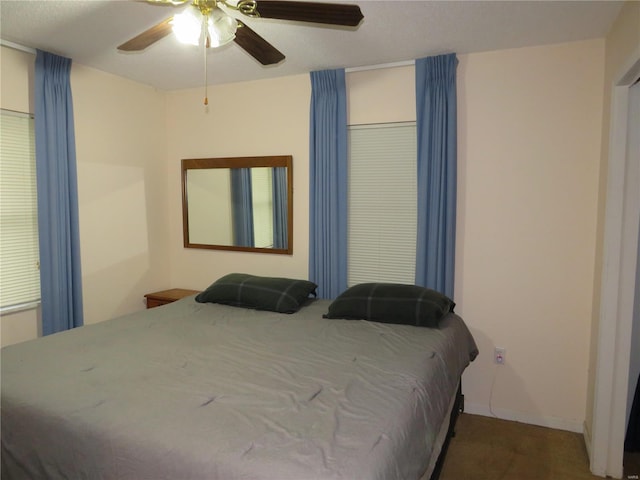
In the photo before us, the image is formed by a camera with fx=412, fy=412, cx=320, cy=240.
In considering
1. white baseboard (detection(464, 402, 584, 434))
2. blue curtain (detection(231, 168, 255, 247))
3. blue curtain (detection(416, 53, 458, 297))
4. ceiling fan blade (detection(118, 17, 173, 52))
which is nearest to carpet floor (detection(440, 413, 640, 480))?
white baseboard (detection(464, 402, 584, 434))

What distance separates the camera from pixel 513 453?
8.16 ft

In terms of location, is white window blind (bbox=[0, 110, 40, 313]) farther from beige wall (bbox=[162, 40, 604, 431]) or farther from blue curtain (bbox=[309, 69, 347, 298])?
beige wall (bbox=[162, 40, 604, 431])

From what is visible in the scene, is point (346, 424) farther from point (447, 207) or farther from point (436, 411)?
point (447, 207)

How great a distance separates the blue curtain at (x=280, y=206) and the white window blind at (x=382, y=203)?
0.58 m

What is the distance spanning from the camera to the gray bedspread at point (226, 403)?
4.13ft

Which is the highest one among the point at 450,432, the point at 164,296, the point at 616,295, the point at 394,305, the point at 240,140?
the point at 240,140

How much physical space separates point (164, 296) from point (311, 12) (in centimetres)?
Answer: 279

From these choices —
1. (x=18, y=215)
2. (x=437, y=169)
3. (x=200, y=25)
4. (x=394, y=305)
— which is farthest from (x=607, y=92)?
(x=18, y=215)

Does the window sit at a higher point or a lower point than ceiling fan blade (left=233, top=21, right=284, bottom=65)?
lower

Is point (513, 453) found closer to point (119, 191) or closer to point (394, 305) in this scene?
point (394, 305)

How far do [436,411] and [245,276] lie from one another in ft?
6.16

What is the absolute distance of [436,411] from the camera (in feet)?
5.89

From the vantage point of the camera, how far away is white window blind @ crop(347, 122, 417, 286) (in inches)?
122

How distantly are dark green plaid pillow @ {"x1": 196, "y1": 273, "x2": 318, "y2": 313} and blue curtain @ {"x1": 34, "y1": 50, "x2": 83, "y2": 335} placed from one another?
94 centimetres
